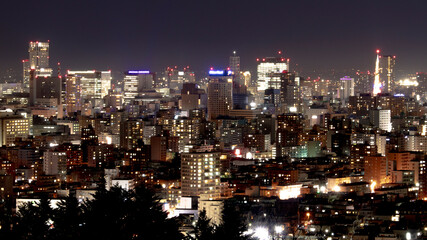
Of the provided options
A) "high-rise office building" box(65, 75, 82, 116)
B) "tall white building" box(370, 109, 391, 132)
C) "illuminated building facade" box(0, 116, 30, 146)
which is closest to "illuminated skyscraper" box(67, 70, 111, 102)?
"high-rise office building" box(65, 75, 82, 116)

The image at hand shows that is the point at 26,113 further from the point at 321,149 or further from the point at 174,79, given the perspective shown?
the point at 174,79

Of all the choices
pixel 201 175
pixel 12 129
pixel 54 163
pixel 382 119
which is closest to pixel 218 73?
pixel 382 119

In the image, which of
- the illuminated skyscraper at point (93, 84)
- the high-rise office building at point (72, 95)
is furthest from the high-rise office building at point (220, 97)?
the illuminated skyscraper at point (93, 84)

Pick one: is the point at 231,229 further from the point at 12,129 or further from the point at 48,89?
the point at 48,89

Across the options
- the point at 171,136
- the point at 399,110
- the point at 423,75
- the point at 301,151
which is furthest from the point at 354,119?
the point at 423,75

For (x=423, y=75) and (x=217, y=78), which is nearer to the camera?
(x=217, y=78)

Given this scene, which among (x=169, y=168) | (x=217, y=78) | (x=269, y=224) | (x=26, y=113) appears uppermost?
(x=217, y=78)

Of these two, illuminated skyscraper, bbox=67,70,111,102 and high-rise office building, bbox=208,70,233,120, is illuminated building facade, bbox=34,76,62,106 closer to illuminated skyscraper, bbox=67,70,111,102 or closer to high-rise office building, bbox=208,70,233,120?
illuminated skyscraper, bbox=67,70,111,102

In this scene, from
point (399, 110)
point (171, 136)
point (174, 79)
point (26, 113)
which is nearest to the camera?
point (171, 136)
